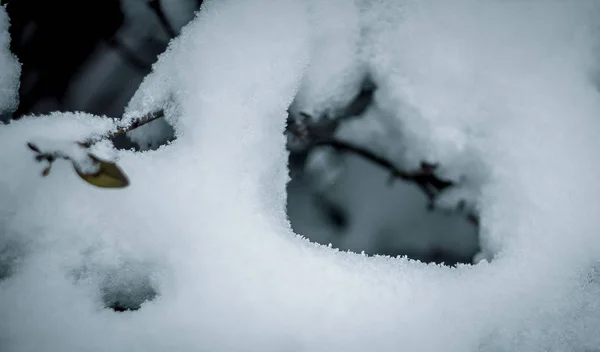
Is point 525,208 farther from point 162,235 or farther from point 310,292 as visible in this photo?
point 162,235

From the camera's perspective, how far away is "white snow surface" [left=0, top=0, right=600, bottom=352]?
2.12 feet

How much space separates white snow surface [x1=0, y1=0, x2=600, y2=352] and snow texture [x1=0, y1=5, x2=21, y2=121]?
81mm

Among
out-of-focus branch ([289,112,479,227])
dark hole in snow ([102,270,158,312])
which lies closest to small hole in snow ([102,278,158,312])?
dark hole in snow ([102,270,158,312])

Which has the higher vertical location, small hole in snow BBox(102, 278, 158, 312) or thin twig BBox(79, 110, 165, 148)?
thin twig BBox(79, 110, 165, 148)

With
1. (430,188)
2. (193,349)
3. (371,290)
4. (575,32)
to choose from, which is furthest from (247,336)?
(575,32)

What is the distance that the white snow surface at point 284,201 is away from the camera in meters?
0.65

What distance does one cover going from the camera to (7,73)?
0.78 m

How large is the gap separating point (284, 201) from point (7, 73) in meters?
0.58

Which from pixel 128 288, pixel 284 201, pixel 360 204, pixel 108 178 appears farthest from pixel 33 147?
pixel 360 204

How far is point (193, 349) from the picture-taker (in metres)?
0.64

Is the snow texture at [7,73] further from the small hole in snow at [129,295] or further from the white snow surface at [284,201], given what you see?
the small hole in snow at [129,295]

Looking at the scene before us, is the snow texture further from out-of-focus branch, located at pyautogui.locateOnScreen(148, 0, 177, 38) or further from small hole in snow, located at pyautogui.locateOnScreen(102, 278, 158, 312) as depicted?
small hole in snow, located at pyautogui.locateOnScreen(102, 278, 158, 312)

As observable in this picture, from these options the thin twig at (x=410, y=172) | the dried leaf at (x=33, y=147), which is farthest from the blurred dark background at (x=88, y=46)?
the thin twig at (x=410, y=172)

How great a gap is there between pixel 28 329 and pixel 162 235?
0.24 metres
